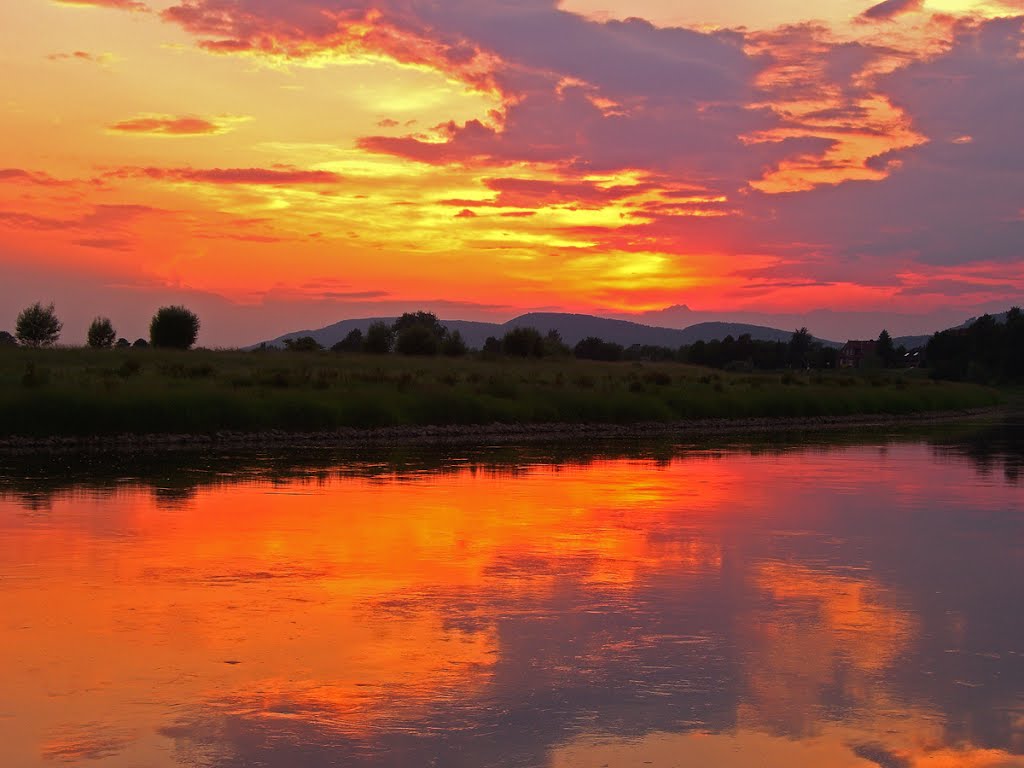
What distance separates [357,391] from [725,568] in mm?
30220

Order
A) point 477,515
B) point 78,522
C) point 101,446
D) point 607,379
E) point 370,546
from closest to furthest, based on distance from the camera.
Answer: point 370,546, point 78,522, point 477,515, point 101,446, point 607,379

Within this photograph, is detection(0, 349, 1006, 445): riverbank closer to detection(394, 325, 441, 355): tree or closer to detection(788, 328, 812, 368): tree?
detection(394, 325, 441, 355): tree

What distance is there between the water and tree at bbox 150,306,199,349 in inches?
1969

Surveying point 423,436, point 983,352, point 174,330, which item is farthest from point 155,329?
point 983,352

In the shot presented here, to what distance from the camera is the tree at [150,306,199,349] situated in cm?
6950

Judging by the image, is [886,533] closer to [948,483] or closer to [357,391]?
[948,483]

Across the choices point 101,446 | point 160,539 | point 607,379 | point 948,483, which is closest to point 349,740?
point 160,539

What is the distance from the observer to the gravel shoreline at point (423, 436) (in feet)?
105

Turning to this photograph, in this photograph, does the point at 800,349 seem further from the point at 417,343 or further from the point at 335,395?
the point at 335,395

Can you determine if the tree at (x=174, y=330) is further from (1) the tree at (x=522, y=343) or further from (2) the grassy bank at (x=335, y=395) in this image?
(1) the tree at (x=522, y=343)

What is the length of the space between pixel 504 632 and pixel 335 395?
31.8m

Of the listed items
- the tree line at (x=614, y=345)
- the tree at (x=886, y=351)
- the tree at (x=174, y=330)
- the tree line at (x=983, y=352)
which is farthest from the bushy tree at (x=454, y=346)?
the tree at (x=886, y=351)

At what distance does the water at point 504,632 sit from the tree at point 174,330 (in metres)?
50.0

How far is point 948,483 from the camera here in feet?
85.5
